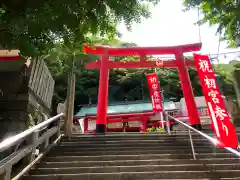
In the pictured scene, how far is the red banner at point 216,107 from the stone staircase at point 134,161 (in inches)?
24.1

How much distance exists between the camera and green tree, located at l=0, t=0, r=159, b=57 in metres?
2.14

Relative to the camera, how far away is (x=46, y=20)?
2.23 meters

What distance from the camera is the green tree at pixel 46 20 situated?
2.14 m

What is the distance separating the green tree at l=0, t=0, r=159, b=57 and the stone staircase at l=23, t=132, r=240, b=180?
9.00ft

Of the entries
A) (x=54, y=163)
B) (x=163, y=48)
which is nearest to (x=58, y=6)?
(x=54, y=163)

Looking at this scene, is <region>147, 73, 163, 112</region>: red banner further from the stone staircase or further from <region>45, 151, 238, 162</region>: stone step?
<region>45, 151, 238, 162</region>: stone step

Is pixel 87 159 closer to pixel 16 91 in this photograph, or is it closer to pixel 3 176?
pixel 3 176

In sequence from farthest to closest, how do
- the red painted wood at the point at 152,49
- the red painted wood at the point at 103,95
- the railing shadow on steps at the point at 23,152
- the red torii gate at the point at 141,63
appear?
1. the red painted wood at the point at 152,49
2. the red torii gate at the point at 141,63
3. the red painted wood at the point at 103,95
4. the railing shadow on steps at the point at 23,152

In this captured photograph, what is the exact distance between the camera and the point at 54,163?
16.4ft

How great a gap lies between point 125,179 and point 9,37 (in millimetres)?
3138

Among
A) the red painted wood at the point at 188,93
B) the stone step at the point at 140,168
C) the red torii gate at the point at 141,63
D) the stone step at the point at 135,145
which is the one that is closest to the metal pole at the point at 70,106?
the stone step at the point at 135,145

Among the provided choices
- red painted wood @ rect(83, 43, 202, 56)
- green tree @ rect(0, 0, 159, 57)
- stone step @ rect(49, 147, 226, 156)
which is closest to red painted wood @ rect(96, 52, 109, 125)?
red painted wood @ rect(83, 43, 202, 56)

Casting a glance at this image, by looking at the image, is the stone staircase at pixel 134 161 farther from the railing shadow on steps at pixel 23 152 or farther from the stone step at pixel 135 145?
the railing shadow on steps at pixel 23 152

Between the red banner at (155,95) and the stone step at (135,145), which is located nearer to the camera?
the stone step at (135,145)
